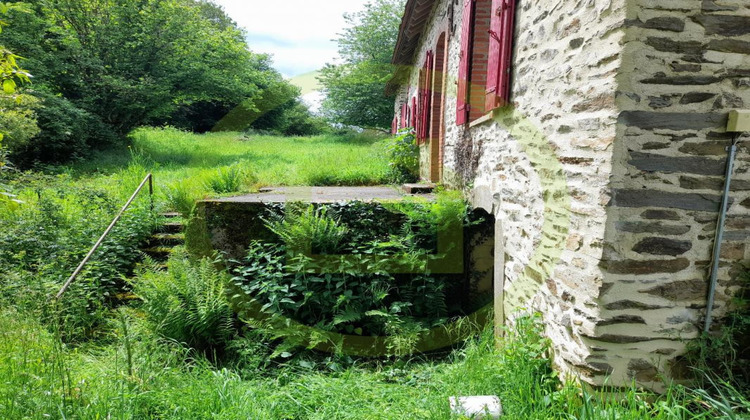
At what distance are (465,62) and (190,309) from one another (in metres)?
4.37

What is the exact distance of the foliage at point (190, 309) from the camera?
13.1ft

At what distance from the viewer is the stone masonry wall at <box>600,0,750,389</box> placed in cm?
212

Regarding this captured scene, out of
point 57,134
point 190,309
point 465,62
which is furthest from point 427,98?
A: point 57,134

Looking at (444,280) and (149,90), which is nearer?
(444,280)

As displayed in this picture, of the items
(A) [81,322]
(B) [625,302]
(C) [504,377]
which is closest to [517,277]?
(C) [504,377]

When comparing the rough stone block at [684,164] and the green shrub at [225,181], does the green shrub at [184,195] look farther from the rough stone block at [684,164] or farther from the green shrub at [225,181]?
the rough stone block at [684,164]

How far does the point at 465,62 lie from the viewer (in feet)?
16.0

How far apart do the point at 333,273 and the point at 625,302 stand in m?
2.95

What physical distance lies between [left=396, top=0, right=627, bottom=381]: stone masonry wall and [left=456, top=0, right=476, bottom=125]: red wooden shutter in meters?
1.19

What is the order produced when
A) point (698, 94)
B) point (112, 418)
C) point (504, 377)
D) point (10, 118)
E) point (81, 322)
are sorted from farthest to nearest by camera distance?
point (10, 118) < point (81, 322) < point (504, 377) < point (112, 418) < point (698, 94)

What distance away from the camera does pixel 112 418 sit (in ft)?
7.92

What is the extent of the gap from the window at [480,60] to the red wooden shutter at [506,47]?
2 cm

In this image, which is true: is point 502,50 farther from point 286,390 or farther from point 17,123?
point 17,123

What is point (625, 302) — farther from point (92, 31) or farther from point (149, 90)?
point (92, 31)
